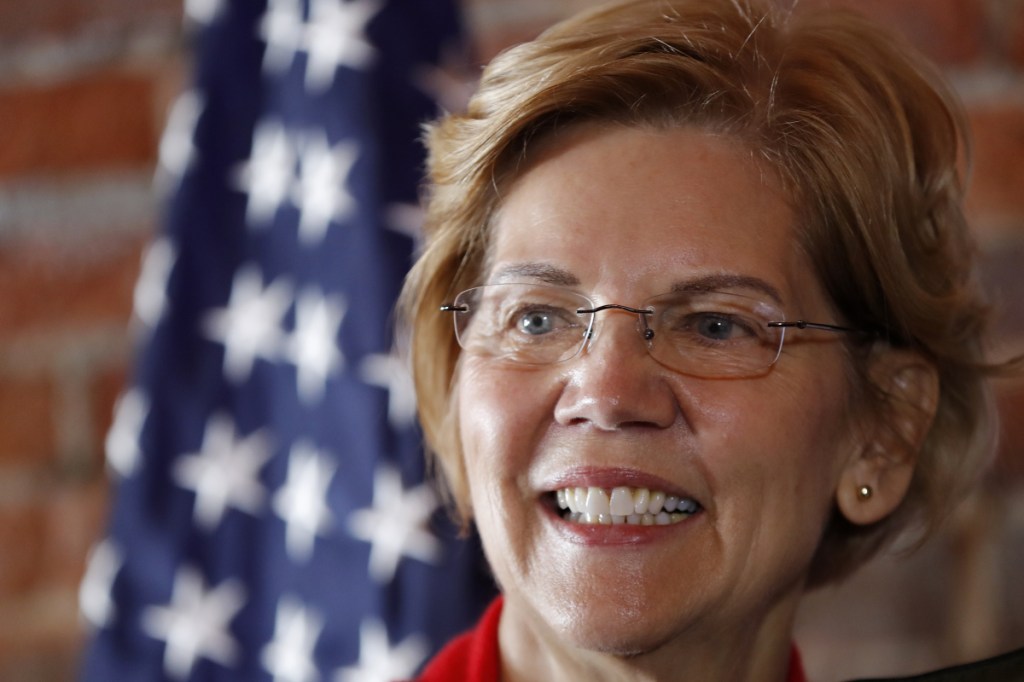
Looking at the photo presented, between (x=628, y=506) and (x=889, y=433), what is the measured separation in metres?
0.28

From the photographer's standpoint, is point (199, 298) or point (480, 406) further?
point (199, 298)

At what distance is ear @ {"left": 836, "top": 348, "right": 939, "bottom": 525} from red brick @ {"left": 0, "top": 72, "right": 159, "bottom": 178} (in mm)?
982

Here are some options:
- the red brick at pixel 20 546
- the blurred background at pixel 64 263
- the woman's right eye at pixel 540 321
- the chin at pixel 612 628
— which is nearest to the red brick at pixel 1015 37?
the woman's right eye at pixel 540 321

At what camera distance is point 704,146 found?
35.3 inches

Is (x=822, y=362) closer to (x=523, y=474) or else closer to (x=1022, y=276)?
(x=523, y=474)

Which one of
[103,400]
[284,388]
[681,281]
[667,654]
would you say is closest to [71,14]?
[103,400]

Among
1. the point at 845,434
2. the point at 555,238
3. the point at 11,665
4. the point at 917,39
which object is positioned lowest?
the point at 11,665

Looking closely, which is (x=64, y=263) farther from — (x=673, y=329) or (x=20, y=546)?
(x=673, y=329)

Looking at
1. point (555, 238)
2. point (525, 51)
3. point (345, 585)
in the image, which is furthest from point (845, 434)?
point (345, 585)

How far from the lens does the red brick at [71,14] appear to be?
4.96 ft

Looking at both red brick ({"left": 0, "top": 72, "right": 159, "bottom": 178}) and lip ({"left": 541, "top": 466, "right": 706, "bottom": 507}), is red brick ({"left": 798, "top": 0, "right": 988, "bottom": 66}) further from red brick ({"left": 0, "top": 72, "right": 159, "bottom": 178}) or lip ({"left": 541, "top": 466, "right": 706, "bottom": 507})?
red brick ({"left": 0, "top": 72, "right": 159, "bottom": 178})

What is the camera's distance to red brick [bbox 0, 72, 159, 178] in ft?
4.96

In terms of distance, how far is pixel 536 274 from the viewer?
35.6 inches

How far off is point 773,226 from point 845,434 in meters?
0.20
